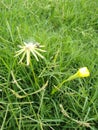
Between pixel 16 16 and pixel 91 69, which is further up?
pixel 16 16

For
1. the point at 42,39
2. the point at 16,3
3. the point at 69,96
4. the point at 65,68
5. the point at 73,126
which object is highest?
the point at 16,3

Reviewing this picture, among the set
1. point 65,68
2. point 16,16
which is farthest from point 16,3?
point 65,68

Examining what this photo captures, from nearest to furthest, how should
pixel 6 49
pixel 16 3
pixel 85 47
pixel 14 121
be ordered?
pixel 14 121, pixel 6 49, pixel 85 47, pixel 16 3

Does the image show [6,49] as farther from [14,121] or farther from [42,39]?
[14,121]

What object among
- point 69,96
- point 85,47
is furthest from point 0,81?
point 85,47

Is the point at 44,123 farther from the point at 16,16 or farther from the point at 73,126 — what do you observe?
the point at 16,16

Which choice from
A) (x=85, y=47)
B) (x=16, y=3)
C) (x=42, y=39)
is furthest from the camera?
(x=16, y=3)

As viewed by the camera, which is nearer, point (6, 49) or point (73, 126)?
point (73, 126)
